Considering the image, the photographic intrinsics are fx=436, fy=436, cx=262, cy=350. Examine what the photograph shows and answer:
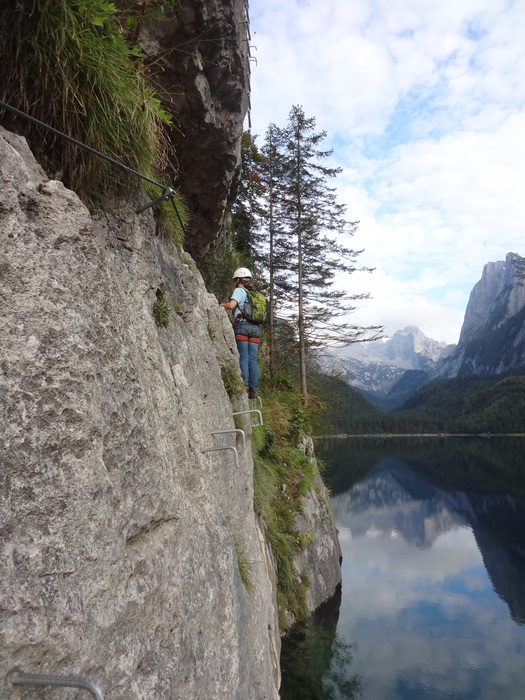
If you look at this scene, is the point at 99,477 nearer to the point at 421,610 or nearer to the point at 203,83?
the point at 203,83

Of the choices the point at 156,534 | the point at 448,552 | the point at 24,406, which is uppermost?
the point at 24,406

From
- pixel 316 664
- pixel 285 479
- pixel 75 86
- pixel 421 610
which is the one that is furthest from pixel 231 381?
pixel 421 610

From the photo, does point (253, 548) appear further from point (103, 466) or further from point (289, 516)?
point (289, 516)

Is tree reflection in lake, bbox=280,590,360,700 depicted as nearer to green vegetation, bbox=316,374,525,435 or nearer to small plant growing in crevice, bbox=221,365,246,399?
small plant growing in crevice, bbox=221,365,246,399

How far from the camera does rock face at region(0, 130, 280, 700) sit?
197cm

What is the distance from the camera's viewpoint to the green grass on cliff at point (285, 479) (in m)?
10.8

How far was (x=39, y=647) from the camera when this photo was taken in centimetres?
187

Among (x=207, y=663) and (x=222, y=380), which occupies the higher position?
(x=222, y=380)

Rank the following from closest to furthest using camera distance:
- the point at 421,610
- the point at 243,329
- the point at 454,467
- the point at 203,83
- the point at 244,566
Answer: the point at 244,566 → the point at 203,83 → the point at 243,329 → the point at 421,610 → the point at 454,467

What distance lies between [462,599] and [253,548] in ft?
63.4

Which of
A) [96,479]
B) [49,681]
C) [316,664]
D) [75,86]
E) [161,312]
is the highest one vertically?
[75,86]

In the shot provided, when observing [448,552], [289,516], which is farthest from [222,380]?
[448,552]

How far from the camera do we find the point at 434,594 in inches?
797

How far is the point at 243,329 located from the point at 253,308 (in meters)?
0.39
